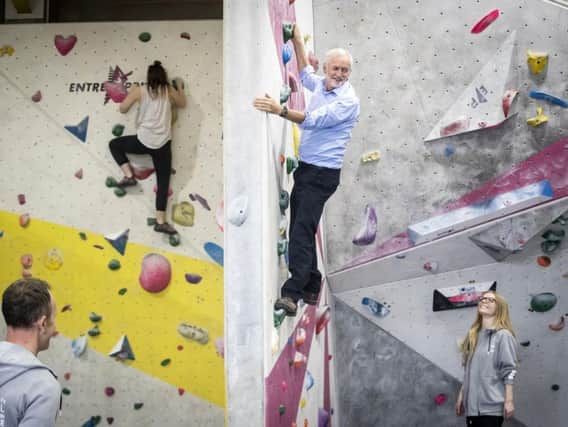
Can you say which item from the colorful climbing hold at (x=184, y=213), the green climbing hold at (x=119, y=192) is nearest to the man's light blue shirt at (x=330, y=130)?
the colorful climbing hold at (x=184, y=213)

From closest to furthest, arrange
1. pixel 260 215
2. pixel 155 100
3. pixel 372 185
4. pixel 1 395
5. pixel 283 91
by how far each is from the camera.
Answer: pixel 1 395, pixel 260 215, pixel 283 91, pixel 155 100, pixel 372 185

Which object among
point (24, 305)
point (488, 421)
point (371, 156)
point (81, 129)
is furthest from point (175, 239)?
point (24, 305)

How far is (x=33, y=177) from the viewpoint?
5.37 meters

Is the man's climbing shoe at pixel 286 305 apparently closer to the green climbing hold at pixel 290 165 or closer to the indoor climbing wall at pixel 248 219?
the indoor climbing wall at pixel 248 219

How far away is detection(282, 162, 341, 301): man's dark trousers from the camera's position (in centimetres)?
367

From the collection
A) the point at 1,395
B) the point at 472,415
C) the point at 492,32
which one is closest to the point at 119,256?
the point at 472,415

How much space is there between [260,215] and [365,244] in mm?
2309

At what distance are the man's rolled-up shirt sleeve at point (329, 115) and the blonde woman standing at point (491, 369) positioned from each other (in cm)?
144

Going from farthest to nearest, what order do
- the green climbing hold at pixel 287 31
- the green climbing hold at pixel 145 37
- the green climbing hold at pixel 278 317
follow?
the green climbing hold at pixel 145 37 → the green climbing hold at pixel 287 31 → the green climbing hold at pixel 278 317

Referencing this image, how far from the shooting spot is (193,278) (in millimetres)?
5309

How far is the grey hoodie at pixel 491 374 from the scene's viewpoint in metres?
4.36

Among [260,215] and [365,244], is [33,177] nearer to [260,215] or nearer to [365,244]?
[365,244]

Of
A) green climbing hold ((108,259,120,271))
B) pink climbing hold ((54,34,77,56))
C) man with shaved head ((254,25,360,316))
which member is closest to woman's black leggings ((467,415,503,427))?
man with shaved head ((254,25,360,316))

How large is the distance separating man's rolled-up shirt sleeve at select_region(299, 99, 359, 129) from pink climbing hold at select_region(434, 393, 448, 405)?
264cm
